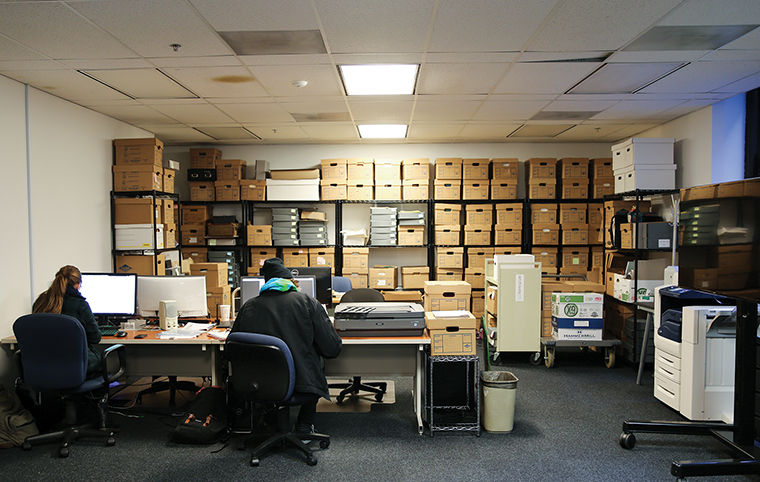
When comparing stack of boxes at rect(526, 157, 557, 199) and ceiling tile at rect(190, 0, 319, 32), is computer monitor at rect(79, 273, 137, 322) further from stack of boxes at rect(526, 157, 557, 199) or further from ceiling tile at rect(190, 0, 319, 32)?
stack of boxes at rect(526, 157, 557, 199)

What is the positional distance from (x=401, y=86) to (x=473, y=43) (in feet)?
3.58

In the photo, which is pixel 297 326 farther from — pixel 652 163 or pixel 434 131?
pixel 652 163

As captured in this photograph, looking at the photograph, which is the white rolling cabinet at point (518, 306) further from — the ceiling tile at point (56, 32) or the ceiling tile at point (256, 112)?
the ceiling tile at point (56, 32)

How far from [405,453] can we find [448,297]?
1360 millimetres

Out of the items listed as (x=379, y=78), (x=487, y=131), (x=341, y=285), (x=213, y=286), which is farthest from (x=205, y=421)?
(x=487, y=131)

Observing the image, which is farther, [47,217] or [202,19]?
[47,217]

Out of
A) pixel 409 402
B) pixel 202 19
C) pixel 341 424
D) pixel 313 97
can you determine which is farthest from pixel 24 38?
pixel 409 402

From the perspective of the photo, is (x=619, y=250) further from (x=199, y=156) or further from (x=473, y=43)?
(x=199, y=156)

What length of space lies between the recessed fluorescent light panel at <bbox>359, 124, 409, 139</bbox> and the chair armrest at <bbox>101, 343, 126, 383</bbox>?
11.9ft

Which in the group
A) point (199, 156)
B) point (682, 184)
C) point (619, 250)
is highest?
point (199, 156)

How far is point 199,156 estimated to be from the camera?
21.6ft

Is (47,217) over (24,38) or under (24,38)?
under

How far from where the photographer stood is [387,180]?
Result: 21.1ft

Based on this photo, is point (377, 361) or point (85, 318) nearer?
point (85, 318)
